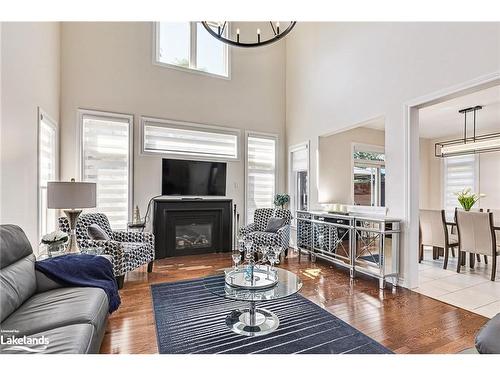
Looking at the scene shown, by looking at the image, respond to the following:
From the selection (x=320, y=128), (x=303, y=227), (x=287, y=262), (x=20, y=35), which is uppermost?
(x=20, y=35)

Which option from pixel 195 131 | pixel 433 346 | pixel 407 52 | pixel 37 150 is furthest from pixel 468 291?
pixel 37 150

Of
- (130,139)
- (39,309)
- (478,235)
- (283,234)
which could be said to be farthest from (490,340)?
(130,139)

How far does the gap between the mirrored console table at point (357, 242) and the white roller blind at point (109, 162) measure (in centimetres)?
341

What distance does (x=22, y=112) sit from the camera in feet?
9.59

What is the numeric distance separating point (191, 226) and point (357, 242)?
3.01 meters

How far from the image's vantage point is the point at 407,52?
3438 mm

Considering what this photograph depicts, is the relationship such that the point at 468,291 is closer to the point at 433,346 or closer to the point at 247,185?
the point at 433,346

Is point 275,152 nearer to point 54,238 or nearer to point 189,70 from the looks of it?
point 189,70

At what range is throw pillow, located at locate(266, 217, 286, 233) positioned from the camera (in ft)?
15.8

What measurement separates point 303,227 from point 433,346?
9.59ft

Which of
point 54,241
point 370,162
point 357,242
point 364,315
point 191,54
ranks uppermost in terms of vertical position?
point 191,54

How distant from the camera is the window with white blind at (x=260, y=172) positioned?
5852 mm

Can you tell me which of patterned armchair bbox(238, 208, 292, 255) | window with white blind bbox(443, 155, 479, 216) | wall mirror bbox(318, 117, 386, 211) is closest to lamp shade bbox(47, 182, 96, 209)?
patterned armchair bbox(238, 208, 292, 255)

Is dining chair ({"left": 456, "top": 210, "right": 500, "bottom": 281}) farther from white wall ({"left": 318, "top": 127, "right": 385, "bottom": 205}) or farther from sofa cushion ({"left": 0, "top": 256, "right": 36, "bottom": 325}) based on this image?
sofa cushion ({"left": 0, "top": 256, "right": 36, "bottom": 325})
